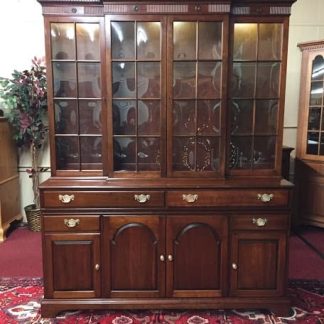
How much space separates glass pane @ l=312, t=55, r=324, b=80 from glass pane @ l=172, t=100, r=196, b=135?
2089 mm

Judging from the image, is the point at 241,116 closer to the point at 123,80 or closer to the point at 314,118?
the point at 123,80

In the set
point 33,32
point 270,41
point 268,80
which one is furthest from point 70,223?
point 33,32

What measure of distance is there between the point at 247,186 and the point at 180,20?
114 cm

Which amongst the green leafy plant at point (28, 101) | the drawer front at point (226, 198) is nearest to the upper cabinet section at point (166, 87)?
the drawer front at point (226, 198)

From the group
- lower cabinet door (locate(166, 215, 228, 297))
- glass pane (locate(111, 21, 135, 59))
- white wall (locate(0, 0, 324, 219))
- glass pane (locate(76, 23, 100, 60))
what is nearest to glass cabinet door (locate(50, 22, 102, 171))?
glass pane (locate(76, 23, 100, 60))

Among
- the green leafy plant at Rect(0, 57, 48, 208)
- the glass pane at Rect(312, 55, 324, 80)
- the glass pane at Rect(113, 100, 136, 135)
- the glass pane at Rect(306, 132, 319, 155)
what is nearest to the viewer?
the glass pane at Rect(113, 100, 136, 135)

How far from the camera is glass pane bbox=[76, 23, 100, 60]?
7.35 feet

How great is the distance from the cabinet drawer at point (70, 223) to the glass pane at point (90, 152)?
355 millimetres

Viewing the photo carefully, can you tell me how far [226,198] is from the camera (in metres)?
2.23

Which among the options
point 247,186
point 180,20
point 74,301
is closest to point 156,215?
point 247,186

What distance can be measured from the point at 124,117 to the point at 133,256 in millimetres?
929

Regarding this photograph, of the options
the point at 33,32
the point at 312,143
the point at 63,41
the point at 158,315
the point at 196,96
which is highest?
the point at 33,32

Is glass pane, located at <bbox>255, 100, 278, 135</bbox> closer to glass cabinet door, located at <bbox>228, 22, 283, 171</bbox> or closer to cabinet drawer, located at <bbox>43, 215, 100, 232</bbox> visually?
glass cabinet door, located at <bbox>228, 22, 283, 171</bbox>

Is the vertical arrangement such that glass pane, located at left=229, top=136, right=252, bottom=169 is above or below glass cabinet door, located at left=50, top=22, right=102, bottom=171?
below
